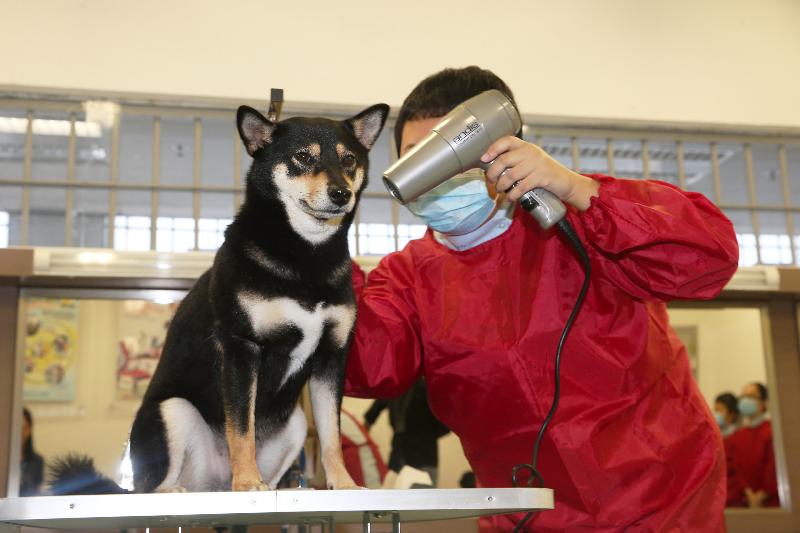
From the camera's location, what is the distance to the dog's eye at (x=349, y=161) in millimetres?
1317

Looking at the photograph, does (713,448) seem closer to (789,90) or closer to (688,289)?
(688,289)

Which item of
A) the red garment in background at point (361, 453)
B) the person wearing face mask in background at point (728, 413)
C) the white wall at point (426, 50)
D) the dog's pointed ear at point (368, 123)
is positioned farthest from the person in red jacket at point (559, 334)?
the person wearing face mask in background at point (728, 413)

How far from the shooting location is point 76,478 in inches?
49.9

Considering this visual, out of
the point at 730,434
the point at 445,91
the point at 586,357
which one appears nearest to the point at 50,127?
the point at 445,91

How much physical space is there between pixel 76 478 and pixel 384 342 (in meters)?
0.55

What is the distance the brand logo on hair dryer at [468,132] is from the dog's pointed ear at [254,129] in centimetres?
31

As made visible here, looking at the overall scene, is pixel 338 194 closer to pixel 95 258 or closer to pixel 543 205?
pixel 543 205

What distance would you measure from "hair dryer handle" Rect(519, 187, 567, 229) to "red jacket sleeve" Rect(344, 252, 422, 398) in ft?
1.16

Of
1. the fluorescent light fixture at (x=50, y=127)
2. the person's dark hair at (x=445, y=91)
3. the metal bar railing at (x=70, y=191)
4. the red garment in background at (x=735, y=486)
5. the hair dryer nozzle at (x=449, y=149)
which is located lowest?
the red garment in background at (x=735, y=486)

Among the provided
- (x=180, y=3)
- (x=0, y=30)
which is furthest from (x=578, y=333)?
(x=0, y=30)

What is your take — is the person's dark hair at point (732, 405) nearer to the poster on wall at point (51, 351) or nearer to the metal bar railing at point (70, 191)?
the metal bar railing at point (70, 191)

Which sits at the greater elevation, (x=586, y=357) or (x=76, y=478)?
(x=586, y=357)

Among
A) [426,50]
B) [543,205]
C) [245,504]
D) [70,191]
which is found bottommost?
[245,504]

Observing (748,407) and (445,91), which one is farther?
(748,407)
